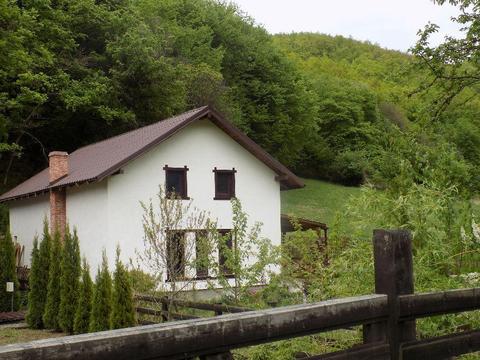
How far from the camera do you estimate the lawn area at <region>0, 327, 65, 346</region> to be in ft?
46.9

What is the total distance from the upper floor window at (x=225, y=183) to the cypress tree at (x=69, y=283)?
8.54 m

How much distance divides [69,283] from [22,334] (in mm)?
1716

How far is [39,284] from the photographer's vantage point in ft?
54.3

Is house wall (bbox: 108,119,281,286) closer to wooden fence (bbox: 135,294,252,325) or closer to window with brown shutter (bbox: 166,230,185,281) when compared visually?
window with brown shutter (bbox: 166,230,185,281)

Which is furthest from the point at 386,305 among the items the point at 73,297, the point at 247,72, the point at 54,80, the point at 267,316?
the point at 247,72

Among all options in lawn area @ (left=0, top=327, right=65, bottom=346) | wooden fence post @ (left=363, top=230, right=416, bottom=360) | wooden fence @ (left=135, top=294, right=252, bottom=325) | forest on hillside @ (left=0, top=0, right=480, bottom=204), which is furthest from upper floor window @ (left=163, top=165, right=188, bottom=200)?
wooden fence post @ (left=363, top=230, right=416, bottom=360)

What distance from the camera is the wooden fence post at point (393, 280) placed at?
329cm

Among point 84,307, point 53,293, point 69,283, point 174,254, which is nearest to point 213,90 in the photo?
point 53,293

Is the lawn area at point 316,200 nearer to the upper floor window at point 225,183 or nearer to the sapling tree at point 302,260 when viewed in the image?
the upper floor window at point 225,183

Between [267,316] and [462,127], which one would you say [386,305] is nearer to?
[267,316]

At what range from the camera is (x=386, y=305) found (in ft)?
10.9

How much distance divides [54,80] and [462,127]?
91.8 feet

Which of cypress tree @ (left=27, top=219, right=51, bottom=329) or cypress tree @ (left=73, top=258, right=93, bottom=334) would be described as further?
cypress tree @ (left=27, top=219, right=51, bottom=329)

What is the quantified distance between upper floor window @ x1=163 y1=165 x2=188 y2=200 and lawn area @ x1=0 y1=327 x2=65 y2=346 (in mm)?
7696
